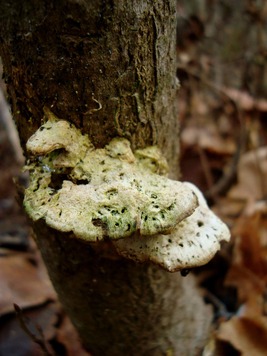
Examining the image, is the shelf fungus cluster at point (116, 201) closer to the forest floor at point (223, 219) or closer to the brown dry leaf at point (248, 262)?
the forest floor at point (223, 219)

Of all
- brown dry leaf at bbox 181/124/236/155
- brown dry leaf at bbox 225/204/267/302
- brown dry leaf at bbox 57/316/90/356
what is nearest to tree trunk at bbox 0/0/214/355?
brown dry leaf at bbox 57/316/90/356

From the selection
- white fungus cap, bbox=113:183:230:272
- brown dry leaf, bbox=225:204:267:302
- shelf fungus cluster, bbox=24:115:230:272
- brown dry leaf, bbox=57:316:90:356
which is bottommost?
brown dry leaf, bbox=225:204:267:302

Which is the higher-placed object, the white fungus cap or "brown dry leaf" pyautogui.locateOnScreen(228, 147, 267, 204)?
the white fungus cap

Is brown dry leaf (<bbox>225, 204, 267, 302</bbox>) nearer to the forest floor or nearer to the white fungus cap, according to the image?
the forest floor

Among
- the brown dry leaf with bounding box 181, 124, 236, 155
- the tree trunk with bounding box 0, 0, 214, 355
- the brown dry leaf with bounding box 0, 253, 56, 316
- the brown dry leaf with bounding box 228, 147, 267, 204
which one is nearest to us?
the tree trunk with bounding box 0, 0, 214, 355

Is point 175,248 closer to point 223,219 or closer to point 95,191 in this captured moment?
point 95,191

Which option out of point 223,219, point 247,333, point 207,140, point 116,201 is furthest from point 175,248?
point 207,140

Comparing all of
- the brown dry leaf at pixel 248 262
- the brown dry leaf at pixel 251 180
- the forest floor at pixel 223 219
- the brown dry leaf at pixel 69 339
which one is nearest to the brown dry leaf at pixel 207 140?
the forest floor at pixel 223 219
